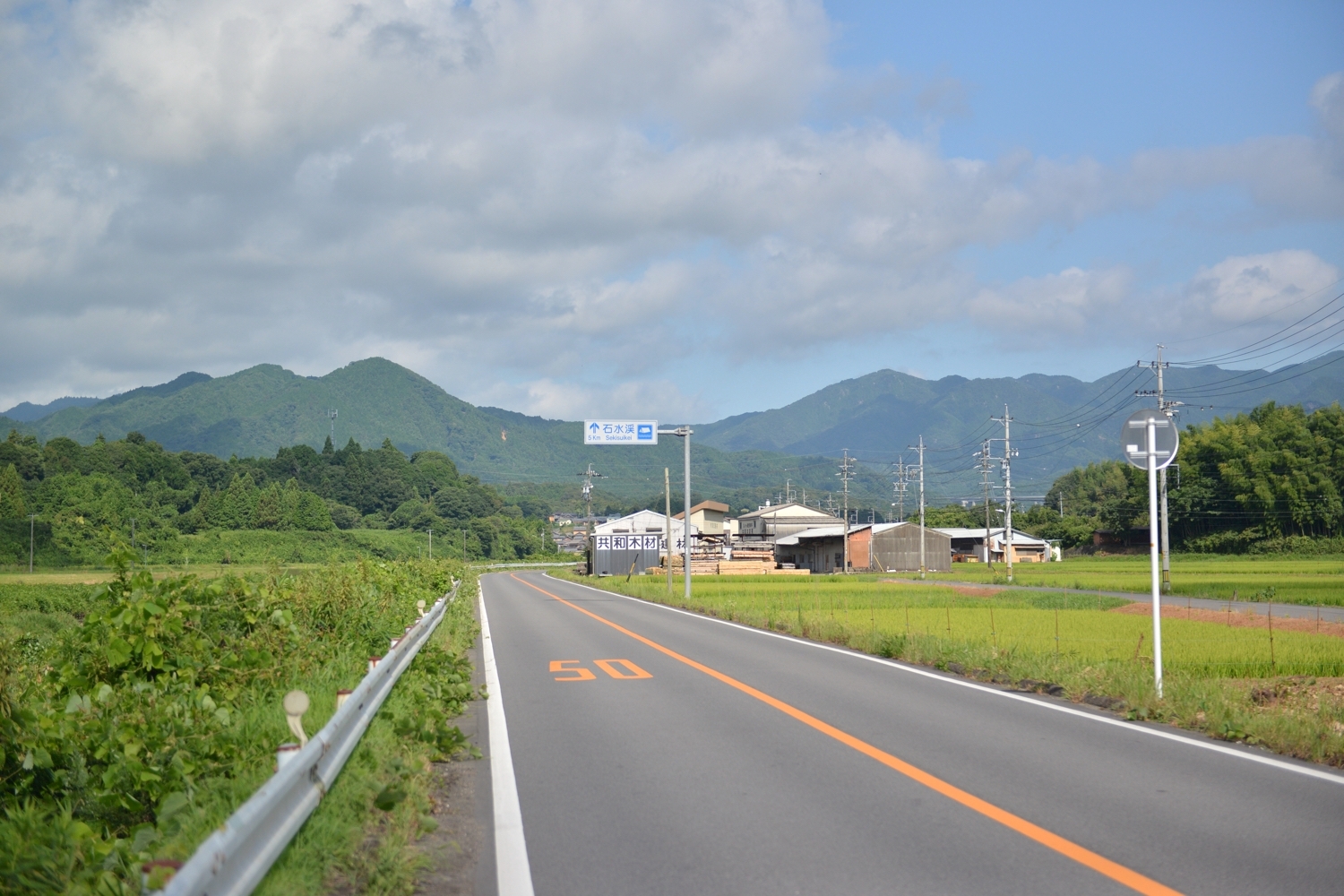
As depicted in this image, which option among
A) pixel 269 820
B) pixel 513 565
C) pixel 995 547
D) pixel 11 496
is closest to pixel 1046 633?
pixel 269 820

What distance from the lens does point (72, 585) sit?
51.1m

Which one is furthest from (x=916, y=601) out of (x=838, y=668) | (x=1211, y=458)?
(x=1211, y=458)

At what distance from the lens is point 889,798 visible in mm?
6277

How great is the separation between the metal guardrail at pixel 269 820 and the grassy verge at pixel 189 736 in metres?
0.18

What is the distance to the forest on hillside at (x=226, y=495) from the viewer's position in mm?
81188

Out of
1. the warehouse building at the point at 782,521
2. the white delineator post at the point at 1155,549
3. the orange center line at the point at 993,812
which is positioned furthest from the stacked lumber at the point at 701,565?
the orange center line at the point at 993,812

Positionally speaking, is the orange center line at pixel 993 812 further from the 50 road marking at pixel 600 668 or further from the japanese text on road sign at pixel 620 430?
the japanese text on road sign at pixel 620 430

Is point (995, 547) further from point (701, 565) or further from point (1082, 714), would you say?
point (1082, 714)

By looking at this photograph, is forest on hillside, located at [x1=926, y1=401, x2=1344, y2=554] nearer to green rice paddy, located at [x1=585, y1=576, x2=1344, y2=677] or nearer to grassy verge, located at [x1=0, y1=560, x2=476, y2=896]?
green rice paddy, located at [x1=585, y1=576, x2=1344, y2=677]

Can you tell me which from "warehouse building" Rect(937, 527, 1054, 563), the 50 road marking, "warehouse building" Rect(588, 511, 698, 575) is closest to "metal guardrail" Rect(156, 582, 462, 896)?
the 50 road marking

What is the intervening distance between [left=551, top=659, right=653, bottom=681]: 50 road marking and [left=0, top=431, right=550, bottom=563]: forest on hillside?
5489 cm

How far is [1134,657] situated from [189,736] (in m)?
11.9

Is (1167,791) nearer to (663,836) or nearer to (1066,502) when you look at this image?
(663,836)

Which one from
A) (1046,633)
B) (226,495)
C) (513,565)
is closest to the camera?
(1046,633)
